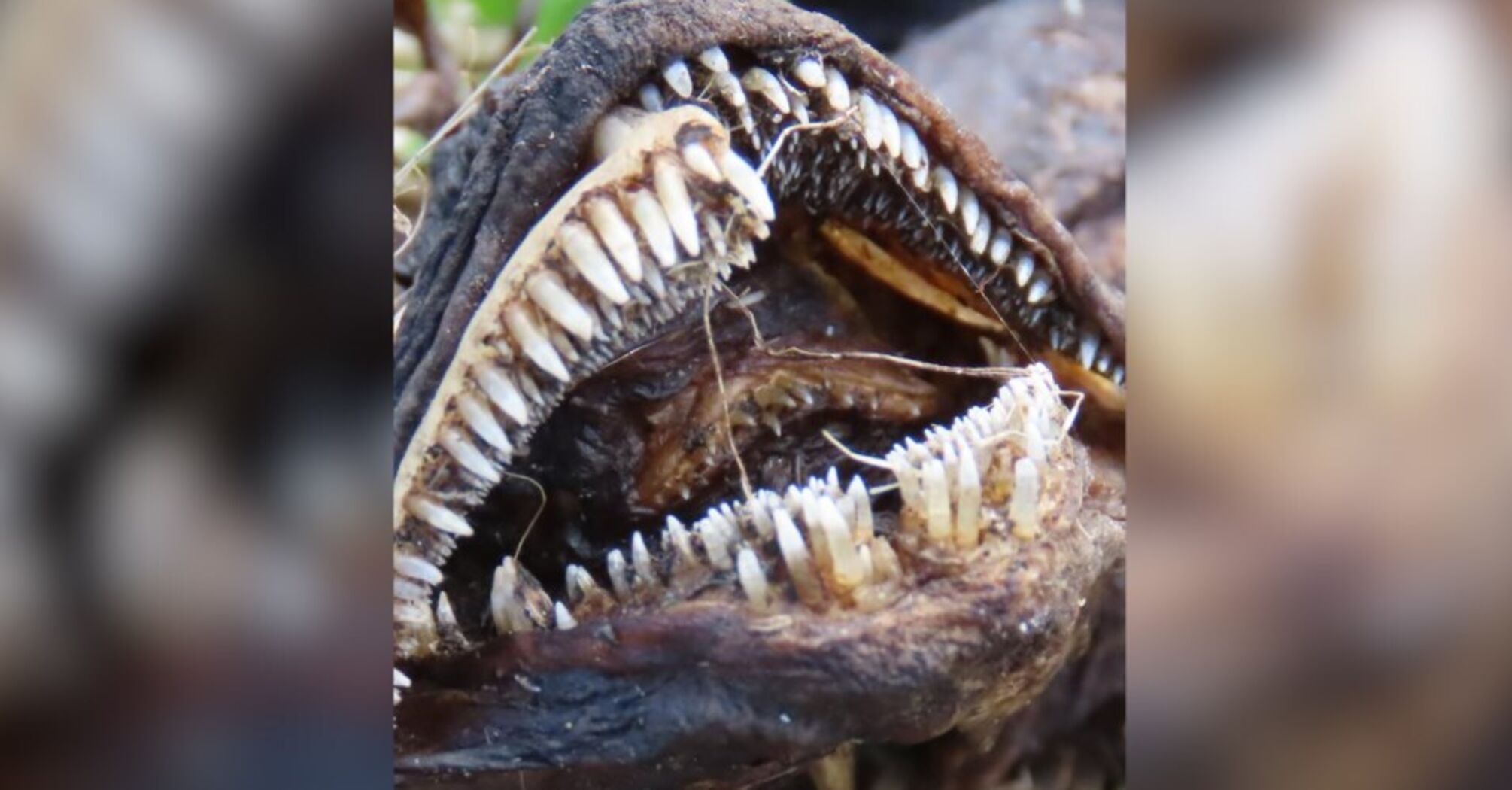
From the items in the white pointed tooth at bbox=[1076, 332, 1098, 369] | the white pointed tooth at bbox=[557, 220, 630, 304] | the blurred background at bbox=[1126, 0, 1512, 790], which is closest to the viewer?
the white pointed tooth at bbox=[557, 220, 630, 304]

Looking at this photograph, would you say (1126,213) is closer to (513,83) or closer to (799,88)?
(799,88)

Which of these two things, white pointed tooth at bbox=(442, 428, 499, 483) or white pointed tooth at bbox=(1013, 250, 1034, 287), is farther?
white pointed tooth at bbox=(1013, 250, 1034, 287)

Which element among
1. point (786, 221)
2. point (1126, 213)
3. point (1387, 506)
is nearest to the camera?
point (786, 221)

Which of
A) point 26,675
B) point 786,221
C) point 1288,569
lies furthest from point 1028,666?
point 26,675

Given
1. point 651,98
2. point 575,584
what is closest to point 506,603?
point 575,584

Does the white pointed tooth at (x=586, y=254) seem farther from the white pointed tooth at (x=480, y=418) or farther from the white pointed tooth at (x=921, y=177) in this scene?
the white pointed tooth at (x=921, y=177)

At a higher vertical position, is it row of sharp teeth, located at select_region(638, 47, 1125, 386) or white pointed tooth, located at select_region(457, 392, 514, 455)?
row of sharp teeth, located at select_region(638, 47, 1125, 386)

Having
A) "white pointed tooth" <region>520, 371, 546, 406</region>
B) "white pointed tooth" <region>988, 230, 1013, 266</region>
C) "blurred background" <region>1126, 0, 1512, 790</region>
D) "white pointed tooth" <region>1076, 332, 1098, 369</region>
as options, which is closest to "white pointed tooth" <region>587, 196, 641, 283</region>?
"white pointed tooth" <region>520, 371, 546, 406</region>

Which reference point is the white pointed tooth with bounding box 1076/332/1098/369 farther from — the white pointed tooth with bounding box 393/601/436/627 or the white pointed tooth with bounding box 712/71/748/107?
the white pointed tooth with bounding box 393/601/436/627
